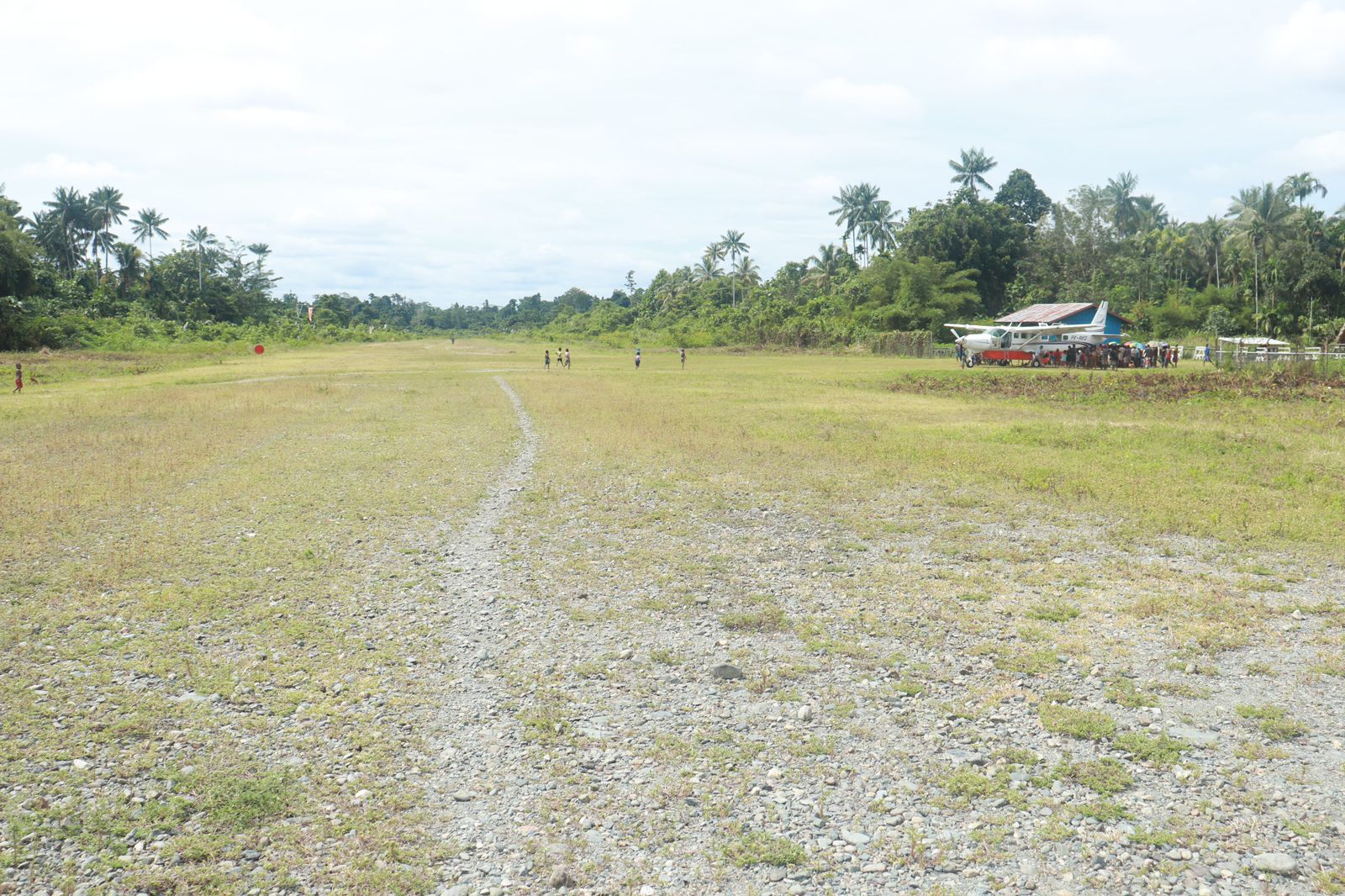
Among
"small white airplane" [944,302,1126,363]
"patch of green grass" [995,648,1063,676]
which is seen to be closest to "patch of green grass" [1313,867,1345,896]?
"patch of green grass" [995,648,1063,676]

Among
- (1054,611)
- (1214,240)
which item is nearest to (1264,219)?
(1214,240)

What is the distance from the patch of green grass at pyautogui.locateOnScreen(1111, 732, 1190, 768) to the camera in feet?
17.6

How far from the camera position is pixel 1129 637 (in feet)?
24.2

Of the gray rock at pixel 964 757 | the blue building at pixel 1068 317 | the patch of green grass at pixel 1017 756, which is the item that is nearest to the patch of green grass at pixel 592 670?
the gray rock at pixel 964 757

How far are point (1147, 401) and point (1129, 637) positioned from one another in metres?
23.9

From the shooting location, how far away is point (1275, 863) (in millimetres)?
4328

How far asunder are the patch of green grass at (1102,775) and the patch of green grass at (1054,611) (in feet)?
8.70

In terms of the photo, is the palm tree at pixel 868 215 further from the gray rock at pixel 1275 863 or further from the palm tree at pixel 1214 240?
the gray rock at pixel 1275 863

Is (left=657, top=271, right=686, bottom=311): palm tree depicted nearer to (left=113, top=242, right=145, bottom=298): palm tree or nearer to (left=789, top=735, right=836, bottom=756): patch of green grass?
(left=113, top=242, right=145, bottom=298): palm tree

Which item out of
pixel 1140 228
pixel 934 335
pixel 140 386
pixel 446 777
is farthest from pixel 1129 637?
pixel 1140 228

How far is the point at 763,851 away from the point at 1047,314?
6455cm

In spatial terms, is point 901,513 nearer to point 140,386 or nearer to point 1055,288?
point 140,386

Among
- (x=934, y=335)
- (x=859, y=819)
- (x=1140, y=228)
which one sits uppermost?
(x=1140, y=228)

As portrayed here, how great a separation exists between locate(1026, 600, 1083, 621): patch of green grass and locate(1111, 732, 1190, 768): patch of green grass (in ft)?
7.55
